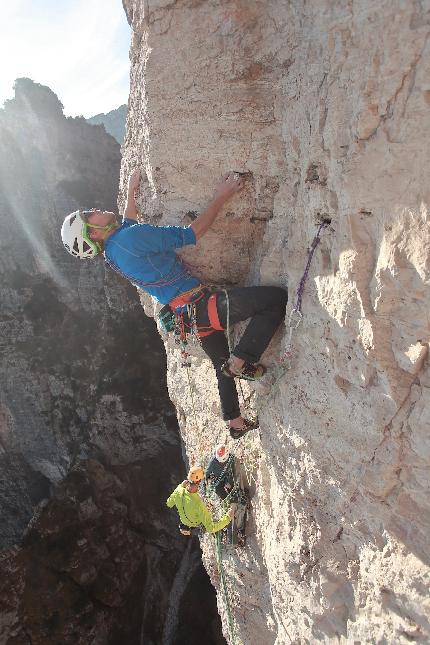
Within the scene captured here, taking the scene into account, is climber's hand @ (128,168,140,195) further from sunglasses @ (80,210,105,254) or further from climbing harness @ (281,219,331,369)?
climbing harness @ (281,219,331,369)

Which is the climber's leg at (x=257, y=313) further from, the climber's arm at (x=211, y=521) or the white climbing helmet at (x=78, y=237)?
the climber's arm at (x=211, y=521)

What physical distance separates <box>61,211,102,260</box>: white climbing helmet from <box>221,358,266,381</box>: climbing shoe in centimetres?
138

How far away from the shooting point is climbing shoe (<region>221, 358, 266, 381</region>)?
11.2ft

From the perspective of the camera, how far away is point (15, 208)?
57.2 ft

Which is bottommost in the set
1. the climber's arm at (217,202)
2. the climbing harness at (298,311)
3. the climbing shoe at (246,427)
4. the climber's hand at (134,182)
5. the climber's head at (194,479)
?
the climber's head at (194,479)

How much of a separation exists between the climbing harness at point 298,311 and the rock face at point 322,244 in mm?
63

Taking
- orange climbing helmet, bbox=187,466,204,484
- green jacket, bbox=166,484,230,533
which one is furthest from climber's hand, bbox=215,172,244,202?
green jacket, bbox=166,484,230,533

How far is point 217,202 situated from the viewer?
3.51 meters

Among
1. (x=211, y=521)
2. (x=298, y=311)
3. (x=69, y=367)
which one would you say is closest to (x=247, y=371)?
(x=298, y=311)

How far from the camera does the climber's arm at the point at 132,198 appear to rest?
412 centimetres

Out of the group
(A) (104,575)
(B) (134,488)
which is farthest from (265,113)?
(B) (134,488)

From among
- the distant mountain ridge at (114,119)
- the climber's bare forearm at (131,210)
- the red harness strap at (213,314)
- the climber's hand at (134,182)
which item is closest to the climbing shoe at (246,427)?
the red harness strap at (213,314)

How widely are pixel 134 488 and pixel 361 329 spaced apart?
14.6 metres

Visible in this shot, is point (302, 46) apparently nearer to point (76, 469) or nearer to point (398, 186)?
point (398, 186)
